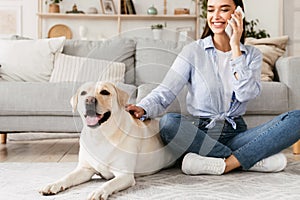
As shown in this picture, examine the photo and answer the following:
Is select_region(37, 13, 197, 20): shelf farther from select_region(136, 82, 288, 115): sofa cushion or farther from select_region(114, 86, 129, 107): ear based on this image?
select_region(114, 86, 129, 107): ear

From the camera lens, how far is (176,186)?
182 centimetres

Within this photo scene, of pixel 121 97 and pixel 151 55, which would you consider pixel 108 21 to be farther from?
pixel 121 97

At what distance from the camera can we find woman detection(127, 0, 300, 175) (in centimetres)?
204

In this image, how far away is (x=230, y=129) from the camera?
7.13ft

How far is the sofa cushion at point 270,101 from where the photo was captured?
9.07ft

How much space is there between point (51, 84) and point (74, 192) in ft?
3.78

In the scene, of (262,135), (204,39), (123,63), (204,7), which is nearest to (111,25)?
(204,7)

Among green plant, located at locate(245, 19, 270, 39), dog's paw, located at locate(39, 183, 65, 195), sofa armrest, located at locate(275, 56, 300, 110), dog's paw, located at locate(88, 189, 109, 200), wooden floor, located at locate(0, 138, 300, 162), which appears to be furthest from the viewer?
green plant, located at locate(245, 19, 270, 39)

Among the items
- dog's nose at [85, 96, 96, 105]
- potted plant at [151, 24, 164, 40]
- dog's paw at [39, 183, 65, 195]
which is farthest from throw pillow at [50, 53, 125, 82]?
potted plant at [151, 24, 164, 40]

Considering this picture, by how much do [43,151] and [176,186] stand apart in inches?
55.0

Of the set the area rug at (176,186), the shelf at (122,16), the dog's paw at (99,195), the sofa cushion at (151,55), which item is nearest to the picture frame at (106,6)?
the shelf at (122,16)

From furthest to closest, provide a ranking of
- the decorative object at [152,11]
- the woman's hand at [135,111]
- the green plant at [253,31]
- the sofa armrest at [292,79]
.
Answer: the decorative object at [152,11]
the green plant at [253,31]
the sofa armrest at [292,79]
the woman's hand at [135,111]

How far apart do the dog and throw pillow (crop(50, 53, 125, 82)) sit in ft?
3.44

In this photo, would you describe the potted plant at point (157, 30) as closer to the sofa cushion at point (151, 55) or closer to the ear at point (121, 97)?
the sofa cushion at point (151, 55)
